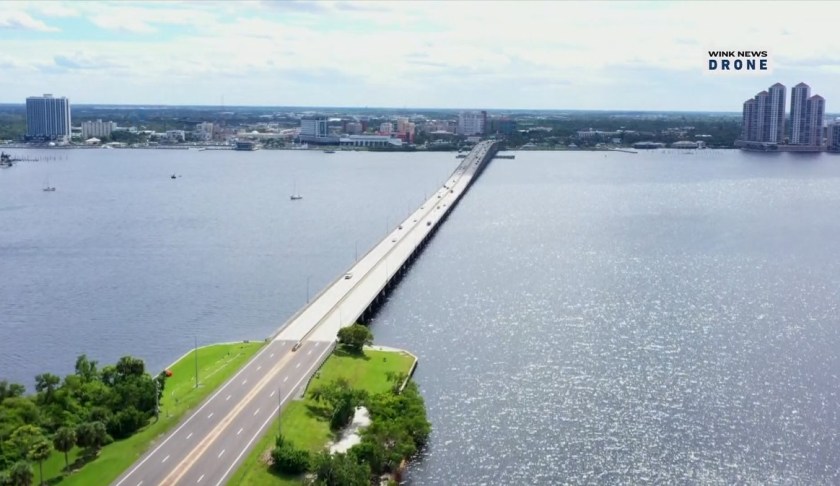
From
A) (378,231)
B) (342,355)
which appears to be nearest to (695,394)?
(342,355)

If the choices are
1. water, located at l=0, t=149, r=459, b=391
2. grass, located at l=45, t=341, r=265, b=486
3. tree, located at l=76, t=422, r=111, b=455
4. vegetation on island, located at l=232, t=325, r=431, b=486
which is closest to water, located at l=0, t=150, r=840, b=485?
water, located at l=0, t=149, r=459, b=391

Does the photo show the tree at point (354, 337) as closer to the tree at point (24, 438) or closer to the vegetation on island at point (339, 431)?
the vegetation on island at point (339, 431)

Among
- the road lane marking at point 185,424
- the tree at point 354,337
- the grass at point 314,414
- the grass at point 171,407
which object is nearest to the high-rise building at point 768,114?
the grass at point 314,414

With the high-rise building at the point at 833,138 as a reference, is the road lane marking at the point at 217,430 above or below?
below

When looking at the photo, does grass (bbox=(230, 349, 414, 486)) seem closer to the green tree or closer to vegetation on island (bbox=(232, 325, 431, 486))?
vegetation on island (bbox=(232, 325, 431, 486))

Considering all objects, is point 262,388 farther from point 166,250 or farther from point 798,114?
point 798,114

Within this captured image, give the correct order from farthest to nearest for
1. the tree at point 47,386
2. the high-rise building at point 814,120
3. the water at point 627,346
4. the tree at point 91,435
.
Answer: the high-rise building at point 814,120, the tree at point 47,386, the water at point 627,346, the tree at point 91,435

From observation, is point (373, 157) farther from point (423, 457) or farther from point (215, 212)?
point (423, 457)
